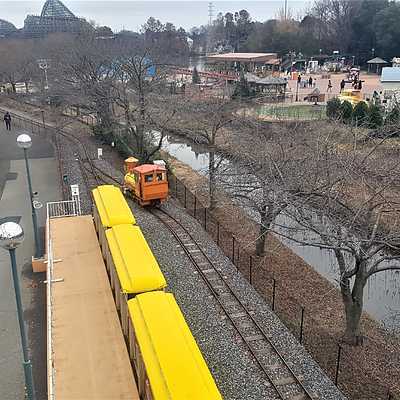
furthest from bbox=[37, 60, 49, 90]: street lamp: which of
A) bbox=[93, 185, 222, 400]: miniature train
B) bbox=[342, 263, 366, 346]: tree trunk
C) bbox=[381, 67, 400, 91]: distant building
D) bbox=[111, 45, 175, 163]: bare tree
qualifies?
bbox=[342, 263, 366, 346]: tree trunk

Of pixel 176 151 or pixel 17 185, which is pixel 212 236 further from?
pixel 176 151

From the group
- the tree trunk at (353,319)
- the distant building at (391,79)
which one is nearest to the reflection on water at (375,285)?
the tree trunk at (353,319)

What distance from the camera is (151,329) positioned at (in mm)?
8969

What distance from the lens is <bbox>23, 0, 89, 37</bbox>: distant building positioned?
107000 millimetres

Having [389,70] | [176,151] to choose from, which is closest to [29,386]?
[176,151]

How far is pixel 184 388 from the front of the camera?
7559mm

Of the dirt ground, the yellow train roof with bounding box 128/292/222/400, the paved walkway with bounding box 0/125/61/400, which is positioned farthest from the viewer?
the dirt ground

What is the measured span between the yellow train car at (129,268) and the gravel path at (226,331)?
8.62ft

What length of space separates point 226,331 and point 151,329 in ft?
15.7

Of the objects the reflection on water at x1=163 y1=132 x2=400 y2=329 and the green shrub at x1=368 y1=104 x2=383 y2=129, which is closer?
the reflection on water at x1=163 y1=132 x2=400 y2=329

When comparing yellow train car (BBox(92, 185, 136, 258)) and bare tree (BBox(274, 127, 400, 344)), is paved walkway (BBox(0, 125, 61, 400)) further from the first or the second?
bare tree (BBox(274, 127, 400, 344))

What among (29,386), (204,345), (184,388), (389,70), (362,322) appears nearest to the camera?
(184,388)

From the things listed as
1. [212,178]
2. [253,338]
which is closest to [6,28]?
[212,178]

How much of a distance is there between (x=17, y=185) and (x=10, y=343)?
15.5 metres
